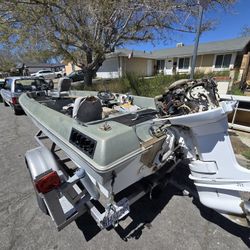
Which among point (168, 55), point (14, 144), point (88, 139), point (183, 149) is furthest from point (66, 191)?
point (168, 55)

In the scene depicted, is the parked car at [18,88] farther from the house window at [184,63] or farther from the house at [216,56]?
A: the house window at [184,63]

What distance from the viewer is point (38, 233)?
2023 millimetres

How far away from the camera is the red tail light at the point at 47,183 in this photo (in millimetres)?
1527

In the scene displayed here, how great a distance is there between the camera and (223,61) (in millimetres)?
18516

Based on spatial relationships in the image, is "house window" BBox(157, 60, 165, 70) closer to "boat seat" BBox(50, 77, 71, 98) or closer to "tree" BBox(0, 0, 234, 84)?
"tree" BBox(0, 0, 234, 84)

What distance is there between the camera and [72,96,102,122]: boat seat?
2.24 m

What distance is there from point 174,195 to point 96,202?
1216mm

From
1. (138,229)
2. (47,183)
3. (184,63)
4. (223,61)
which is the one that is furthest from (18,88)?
(184,63)

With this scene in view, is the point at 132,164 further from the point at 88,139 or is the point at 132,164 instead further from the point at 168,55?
the point at 168,55

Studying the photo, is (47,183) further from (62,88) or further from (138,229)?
(62,88)

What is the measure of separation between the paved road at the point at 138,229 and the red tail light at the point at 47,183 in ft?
2.68

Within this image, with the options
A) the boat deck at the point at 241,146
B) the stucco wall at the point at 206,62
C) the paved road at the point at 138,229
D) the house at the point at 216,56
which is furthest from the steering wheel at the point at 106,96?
the stucco wall at the point at 206,62

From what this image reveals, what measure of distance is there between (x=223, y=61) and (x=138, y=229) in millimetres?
21249

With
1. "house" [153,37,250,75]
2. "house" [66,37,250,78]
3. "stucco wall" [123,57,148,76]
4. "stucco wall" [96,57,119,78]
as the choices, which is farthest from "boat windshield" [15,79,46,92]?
"stucco wall" [123,57,148,76]
